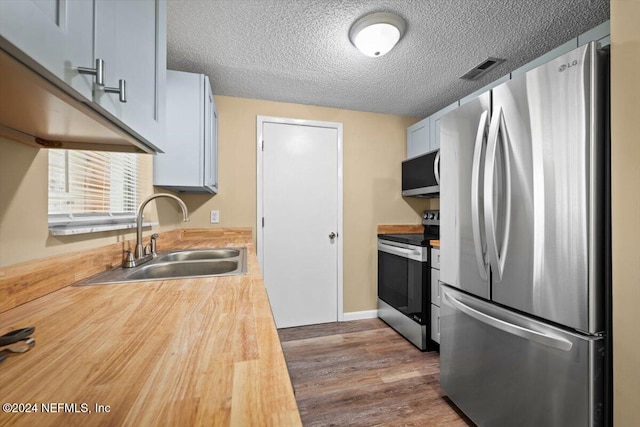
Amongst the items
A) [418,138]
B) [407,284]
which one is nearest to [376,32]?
[418,138]

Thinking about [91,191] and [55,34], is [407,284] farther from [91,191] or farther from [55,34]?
[55,34]

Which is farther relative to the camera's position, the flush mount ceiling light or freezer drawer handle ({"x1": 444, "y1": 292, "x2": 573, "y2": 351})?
the flush mount ceiling light

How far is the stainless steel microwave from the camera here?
7.99 feet

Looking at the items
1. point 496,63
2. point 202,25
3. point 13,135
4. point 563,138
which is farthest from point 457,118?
point 13,135

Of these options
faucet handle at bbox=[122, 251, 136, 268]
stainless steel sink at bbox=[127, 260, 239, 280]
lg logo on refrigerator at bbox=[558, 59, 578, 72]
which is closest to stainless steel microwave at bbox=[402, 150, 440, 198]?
lg logo on refrigerator at bbox=[558, 59, 578, 72]

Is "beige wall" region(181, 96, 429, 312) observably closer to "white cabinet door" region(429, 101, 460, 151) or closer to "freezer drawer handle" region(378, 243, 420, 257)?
"freezer drawer handle" region(378, 243, 420, 257)

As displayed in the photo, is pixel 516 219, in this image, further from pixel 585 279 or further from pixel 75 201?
pixel 75 201

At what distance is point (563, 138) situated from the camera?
103cm

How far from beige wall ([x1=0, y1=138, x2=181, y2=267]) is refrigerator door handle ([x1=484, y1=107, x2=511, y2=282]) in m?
1.72

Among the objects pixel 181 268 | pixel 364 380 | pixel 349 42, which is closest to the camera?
pixel 181 268

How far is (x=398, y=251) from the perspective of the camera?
8.57 feet

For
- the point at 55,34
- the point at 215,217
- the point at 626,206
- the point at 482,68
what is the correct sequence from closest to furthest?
1. the point at 55,34
2. the point at 626,206
3. the point at 482,68
4. the point at 215,217

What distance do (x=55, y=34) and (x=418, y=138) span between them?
9.68ft

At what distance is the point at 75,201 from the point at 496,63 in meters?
2.66
